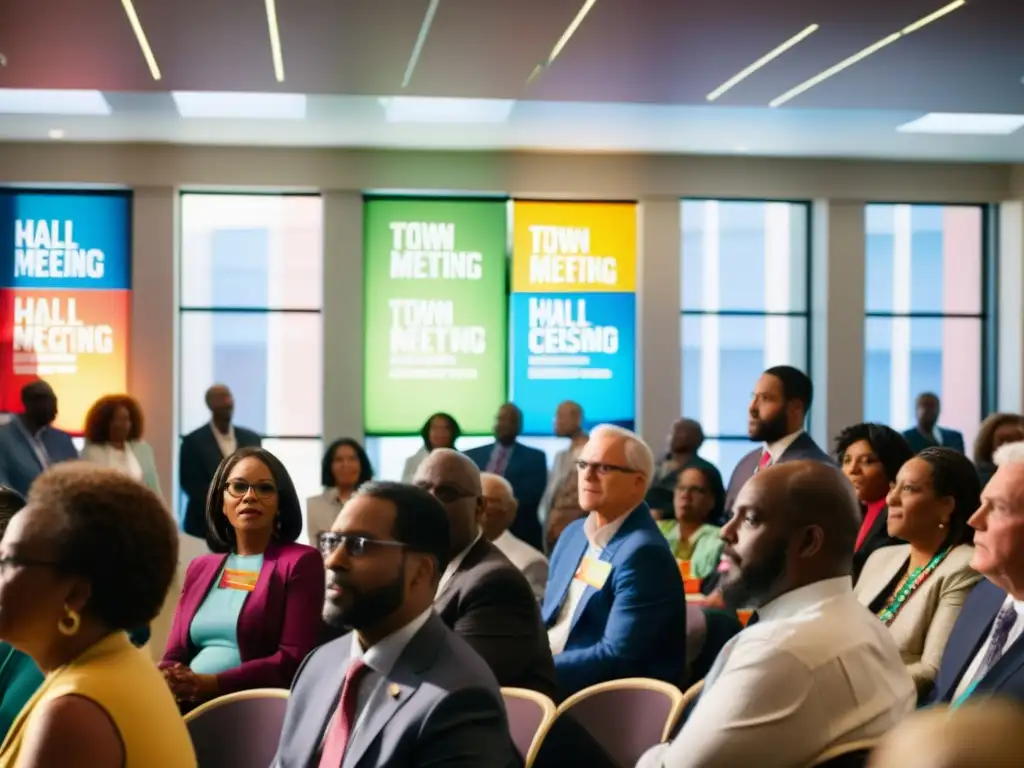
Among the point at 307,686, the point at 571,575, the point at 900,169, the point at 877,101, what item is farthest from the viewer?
the point at 900,169

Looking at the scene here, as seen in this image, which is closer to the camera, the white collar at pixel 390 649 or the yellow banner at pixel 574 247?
the white collar at pixel 390 649

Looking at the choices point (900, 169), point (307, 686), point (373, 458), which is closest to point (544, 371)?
point (373, 458)

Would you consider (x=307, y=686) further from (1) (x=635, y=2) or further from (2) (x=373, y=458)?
(2) (x=373, y=458)

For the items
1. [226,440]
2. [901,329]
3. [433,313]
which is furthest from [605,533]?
[901,329]

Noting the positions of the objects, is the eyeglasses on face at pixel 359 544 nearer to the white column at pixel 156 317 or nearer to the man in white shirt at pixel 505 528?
the man in white shirt at pixel 505 528

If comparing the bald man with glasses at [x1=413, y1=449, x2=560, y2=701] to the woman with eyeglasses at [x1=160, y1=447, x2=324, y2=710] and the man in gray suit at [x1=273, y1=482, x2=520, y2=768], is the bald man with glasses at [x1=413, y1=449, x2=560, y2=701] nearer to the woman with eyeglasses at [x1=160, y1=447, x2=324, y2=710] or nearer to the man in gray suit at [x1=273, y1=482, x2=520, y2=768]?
the woman with eyeglasses at [x1=160, y1=447, x2=324, y2=710]

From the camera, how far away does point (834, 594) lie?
2512mm

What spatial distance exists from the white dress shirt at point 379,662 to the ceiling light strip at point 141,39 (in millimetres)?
5931

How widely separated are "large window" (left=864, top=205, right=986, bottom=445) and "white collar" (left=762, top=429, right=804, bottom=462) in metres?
8.13

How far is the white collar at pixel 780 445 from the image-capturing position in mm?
Result: 5195

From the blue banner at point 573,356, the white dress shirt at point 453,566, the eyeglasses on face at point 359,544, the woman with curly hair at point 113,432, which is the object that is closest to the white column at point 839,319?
the blue banner at point 573,356

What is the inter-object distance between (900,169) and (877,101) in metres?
3.18

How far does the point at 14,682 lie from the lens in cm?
272

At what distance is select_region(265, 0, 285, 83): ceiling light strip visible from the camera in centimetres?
756
